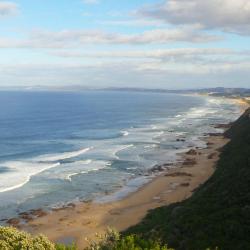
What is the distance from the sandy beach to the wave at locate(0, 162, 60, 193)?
9.97 m

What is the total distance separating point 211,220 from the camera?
92.4 feet

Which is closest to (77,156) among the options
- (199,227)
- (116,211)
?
(116,211)

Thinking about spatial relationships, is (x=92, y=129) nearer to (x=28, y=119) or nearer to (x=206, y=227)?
(x=28, y=119)

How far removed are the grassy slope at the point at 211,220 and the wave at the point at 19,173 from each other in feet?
59.5

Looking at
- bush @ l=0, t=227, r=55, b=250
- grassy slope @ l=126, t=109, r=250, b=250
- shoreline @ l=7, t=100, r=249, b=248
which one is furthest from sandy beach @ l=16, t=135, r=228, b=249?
bush @ l=0, t=227, r=55, b=250

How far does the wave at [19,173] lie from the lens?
163ft

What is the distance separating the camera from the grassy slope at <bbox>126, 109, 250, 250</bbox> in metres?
25.4

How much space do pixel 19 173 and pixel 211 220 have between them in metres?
32.0

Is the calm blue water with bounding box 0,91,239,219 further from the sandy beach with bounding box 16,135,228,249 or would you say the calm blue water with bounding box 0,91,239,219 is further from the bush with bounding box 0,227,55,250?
the bush with bounding box 0,227,55,250

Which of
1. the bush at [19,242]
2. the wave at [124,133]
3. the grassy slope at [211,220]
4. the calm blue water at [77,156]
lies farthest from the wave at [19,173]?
the wave at [124,133]

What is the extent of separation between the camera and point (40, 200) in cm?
4434

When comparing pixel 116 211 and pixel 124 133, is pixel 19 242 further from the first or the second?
pixel 124 133

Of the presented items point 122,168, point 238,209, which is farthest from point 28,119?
point 238,209

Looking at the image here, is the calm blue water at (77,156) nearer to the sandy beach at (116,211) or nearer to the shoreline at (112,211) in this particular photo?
the shoreline at (112,211)
